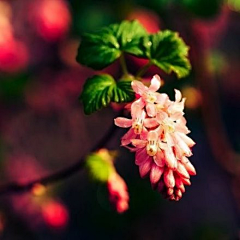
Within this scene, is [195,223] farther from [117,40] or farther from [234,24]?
[117,40]

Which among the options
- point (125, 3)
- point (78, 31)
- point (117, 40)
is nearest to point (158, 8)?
point (125, 3)

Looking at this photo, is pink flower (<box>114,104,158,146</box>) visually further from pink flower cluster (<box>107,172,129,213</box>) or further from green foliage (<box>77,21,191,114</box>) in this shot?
pink flower cluster (<box>107,172,129,213</box>)

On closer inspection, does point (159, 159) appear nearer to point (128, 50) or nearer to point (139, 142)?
point (139, 142)

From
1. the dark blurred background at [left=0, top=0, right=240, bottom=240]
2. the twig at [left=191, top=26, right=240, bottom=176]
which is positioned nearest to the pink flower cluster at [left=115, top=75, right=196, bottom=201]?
the dark blurred background at [left=0, top=0, right=240, bottom=240]

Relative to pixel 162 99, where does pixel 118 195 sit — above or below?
below

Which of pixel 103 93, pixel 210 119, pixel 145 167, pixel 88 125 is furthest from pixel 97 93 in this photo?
pixel 88 125

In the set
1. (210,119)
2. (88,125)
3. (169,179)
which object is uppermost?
(169,179)

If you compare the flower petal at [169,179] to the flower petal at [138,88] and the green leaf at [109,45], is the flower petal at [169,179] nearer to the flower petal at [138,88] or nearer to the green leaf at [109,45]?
the flower petal at [138,88]
